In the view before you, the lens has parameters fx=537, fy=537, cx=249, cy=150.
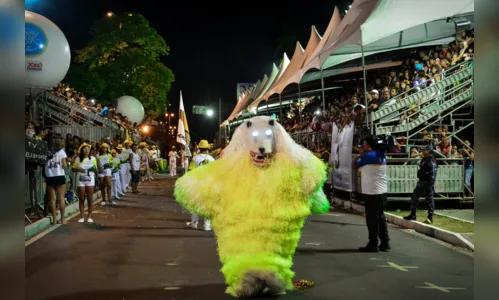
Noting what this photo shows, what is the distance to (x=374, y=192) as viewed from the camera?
898 centimetres

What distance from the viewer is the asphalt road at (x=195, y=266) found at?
19.9ft

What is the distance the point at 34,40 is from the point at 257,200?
13107 millimetres

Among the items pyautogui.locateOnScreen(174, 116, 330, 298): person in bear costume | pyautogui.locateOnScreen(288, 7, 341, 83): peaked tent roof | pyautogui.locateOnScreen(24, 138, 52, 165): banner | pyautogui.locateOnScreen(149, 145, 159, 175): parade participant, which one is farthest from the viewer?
pyautogui.locateOnScreen(149, 145, 159, 175): parade participant

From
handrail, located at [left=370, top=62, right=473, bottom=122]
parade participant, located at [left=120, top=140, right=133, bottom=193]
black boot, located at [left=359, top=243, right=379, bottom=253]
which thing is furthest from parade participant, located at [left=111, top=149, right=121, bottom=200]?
black boot, located at [left=359, top=243, right=379, bottom=253]

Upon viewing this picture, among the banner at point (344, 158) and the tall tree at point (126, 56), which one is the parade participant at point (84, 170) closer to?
the banner at point (344, 158)

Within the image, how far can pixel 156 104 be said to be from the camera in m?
41.6

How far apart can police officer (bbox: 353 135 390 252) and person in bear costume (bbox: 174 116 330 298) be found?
313 centimetres

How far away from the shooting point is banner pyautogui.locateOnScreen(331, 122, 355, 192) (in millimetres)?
14728

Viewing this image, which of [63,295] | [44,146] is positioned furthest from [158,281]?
[44,146]

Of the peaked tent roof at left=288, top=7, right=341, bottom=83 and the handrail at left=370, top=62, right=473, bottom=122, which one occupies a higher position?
the peaked tent roof at left=288, top=7, right=341, bottom=83

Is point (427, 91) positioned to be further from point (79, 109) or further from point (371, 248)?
point (79, 109)

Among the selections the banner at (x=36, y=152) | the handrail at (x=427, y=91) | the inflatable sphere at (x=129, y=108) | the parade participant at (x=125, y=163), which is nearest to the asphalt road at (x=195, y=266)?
the banner at (x=36, y=152)

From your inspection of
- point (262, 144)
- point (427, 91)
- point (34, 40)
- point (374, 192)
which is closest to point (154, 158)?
point (34, 40)

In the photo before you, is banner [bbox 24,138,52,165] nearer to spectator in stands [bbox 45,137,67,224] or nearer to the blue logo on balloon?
spectator in stands [bbox 45,137,67,224]
